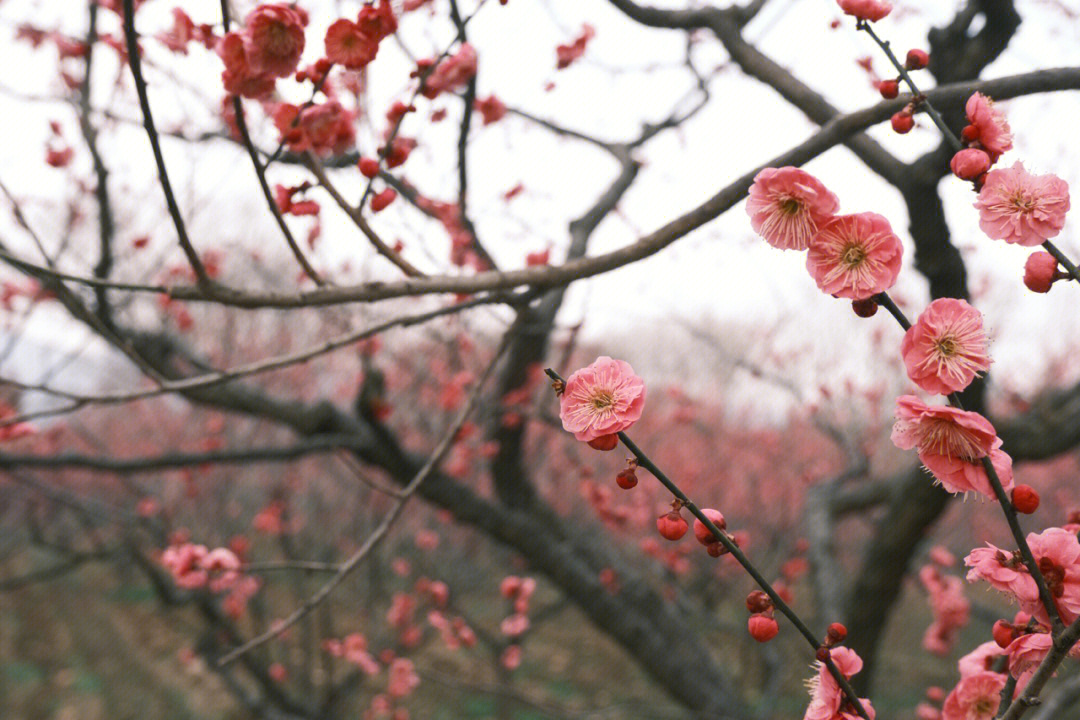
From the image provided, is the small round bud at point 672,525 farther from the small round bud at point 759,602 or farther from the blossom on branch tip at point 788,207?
the blossom on branch tip at point 788,207

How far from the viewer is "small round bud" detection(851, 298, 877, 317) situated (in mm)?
795

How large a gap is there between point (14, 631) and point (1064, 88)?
10.0 m

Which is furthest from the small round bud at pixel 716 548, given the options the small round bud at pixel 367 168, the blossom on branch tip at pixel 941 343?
the small round bud at pixel 367 168

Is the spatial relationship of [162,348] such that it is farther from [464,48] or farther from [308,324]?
[308,324]

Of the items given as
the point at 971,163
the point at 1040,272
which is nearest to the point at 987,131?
the point at 971,163

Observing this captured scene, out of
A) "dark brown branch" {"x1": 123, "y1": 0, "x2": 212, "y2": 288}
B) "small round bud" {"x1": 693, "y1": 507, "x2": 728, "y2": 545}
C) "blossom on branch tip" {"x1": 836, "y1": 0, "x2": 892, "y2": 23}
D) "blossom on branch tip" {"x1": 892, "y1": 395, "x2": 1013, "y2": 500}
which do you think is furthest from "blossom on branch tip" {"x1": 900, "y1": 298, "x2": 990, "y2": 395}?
"dark brown branch" {"x1": 123, "y1": 0, "x2": 212, "y2": 288}

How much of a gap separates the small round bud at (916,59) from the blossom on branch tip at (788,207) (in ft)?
0.91

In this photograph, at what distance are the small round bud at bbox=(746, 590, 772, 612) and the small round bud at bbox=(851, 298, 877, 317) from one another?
1.08 ft

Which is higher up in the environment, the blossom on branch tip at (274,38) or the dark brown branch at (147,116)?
the blossom on branch tip at (274,38)

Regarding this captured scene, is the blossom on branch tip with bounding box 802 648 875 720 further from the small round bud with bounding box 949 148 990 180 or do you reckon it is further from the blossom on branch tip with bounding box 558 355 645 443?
the small round bud with bounding box 949 148 990 180

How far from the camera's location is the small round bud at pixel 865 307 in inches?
31.3

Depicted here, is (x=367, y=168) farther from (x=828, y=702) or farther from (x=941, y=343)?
(x=828, y=702)

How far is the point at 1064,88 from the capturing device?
123cm

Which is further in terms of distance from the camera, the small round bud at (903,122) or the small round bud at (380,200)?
the small round bud at (380,200)
